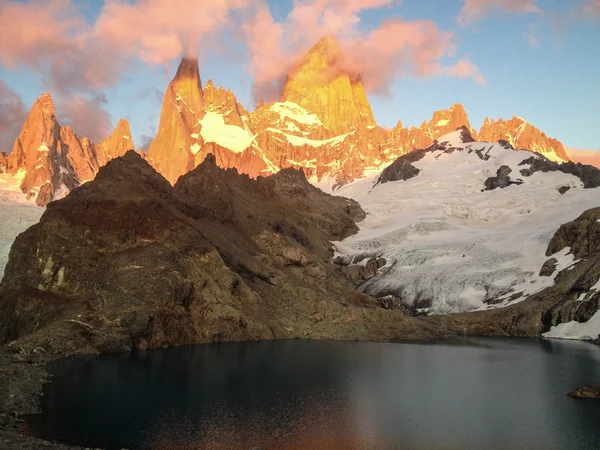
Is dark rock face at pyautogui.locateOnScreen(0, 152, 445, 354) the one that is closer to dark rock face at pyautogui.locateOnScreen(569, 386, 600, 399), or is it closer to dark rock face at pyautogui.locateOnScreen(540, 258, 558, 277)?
dark rock face at pyautogui.locateOnScreen(540, 258, 558, 277)

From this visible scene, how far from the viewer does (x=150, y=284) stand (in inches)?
3625

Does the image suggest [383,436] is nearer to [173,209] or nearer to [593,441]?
[593,441]

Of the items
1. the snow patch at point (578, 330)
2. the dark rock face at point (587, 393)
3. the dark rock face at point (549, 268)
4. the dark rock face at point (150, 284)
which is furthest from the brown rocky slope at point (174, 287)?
the dark rock face at point (587, 393)

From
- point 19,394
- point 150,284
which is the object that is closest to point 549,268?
point 150,284

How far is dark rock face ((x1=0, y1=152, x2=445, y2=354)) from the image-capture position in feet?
283

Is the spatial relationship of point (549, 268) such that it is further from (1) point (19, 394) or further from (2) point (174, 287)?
(1) point (19, 394)

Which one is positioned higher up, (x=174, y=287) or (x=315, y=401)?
(x=174, y=287)

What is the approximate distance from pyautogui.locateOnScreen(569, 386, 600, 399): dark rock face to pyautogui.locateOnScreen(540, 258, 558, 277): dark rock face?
104m

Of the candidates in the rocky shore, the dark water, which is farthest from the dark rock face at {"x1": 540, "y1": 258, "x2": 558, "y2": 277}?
the rocky shore

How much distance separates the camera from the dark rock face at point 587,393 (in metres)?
57.8

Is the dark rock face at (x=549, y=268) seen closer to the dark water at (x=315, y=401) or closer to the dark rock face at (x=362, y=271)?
the dark rock face at (x=362, y=271)

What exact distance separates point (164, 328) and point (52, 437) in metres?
52.3

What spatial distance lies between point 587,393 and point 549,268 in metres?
108

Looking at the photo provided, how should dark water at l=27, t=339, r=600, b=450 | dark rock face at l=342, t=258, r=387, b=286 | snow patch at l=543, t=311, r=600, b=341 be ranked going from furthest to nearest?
1. dark rock face at l=342, t=258, r=387, b=286
2. snow patch at l=543, t=311, r=600, b=341
3. dark water at l=27, t=339, r=600, b=450
